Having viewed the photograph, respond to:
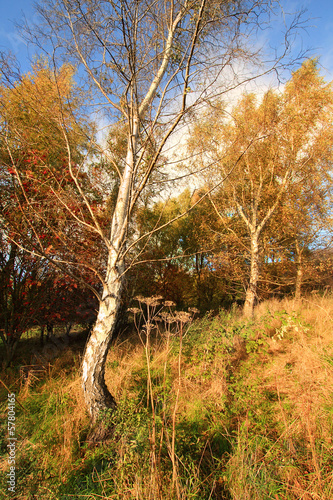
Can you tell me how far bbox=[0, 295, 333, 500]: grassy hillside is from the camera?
1566mm

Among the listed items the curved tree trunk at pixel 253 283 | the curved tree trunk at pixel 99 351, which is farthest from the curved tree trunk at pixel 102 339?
the curved tree trunk at pixel 253 283

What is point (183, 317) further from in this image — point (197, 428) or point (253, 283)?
point (253, 283)

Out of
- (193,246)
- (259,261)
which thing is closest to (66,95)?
(259,261)

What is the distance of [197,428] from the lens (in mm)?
2432

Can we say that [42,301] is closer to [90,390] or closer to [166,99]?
[90,390]

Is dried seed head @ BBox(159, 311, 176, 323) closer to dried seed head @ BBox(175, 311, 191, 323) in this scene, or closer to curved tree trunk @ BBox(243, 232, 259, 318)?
dried seed head @ BBox(175, 311, 191, 323)

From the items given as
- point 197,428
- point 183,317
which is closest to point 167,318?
point 183,317

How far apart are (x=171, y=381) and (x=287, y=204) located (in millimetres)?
7207

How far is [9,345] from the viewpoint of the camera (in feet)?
15.7

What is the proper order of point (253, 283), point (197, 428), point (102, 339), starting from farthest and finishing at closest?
point (253, 283) → point (197, 428) → point (102, 339)

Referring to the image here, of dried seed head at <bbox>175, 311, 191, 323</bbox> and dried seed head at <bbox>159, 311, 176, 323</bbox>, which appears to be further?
dried seed head at <bbox>159, 311, 176, 323</bbox>

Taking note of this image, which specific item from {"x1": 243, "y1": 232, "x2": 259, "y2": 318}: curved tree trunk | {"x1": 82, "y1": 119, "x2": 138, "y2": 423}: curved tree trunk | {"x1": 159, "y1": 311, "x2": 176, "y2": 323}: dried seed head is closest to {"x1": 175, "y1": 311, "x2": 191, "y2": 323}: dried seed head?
{"x1": 159, "y1": 311, "x2": 176, "y2": 323}: dried seed head

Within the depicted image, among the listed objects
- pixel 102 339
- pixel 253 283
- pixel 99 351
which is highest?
pixel 253 283

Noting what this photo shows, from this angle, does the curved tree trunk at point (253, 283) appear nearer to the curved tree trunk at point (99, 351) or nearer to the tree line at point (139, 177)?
the tree line at point (139, 177)
